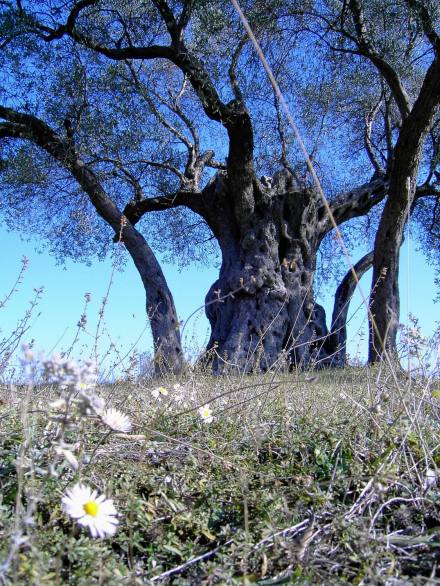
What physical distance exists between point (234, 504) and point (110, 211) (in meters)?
9.20

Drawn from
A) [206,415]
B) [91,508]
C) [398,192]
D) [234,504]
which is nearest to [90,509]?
[91,508]

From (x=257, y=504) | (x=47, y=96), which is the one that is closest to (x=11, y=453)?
(x=257, y=504)

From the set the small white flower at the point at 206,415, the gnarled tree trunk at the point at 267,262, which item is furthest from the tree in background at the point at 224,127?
the small white flower at the point at 206,415

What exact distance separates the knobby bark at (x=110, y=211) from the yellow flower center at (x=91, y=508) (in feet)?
27.9

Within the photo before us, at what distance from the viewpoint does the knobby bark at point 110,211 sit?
10.3 m

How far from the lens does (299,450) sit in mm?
2365

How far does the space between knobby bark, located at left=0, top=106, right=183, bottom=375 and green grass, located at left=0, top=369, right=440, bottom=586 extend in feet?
24.9

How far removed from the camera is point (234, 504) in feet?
6.43

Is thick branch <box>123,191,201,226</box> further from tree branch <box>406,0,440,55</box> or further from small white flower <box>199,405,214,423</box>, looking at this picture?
small white flower <box>199,405,214,423</box>

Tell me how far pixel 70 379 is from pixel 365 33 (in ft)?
34.5

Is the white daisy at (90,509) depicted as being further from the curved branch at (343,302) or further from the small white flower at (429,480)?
the curved branch at (343,302)

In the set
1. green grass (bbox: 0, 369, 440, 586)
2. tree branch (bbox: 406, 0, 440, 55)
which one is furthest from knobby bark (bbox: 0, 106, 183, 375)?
green grass (bbox: 0, 369, 440, 586)

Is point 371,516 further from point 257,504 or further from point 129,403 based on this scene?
point 129,403

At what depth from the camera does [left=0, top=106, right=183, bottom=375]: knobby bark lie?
33.9 ft
